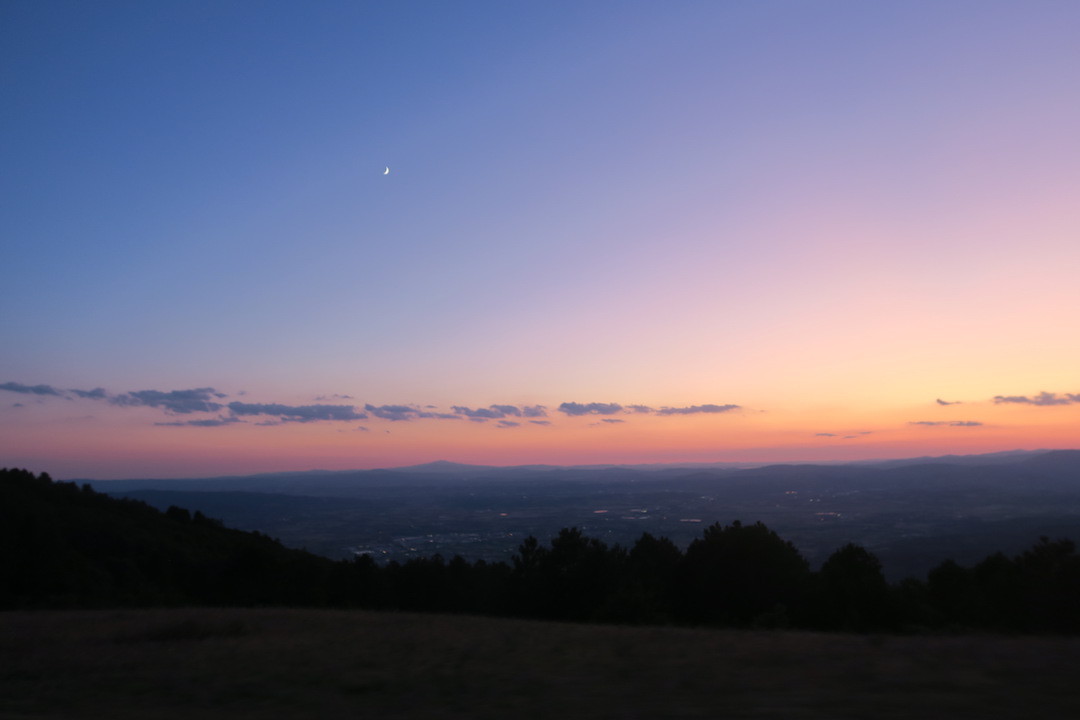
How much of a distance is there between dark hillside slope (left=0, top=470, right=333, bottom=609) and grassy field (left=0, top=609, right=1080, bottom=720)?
12.7m

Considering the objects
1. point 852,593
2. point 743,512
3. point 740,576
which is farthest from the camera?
point 743,512

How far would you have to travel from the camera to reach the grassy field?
617 centimetres

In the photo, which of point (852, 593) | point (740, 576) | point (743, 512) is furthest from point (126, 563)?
point (743, 512)

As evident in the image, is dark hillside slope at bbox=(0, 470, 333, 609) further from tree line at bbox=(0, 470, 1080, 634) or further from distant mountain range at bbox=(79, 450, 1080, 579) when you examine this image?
distant mountain range at bbox=(79, 450, 1080, 579)

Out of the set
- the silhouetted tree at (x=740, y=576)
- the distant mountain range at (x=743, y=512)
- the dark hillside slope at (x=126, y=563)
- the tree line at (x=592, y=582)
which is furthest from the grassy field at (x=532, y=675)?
the distant mountain range at (x=743, y=512)

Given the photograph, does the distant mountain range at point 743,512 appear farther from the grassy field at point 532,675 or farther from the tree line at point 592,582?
the grassy field at point 532,675

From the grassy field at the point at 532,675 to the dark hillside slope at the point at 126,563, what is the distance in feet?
41.8

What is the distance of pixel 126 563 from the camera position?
35.9 meters

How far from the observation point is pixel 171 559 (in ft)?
124

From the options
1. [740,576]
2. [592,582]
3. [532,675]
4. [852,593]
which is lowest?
[592,582]

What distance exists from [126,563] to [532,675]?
36238mm

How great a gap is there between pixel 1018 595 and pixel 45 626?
21802 millimetres

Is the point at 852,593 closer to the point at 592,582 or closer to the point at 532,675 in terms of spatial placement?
the point at 592,582

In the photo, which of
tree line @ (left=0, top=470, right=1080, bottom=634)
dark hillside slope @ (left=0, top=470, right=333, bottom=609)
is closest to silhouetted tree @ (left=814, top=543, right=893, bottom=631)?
tree line @ (left=0, top=470, right=1080, bottom=634)
